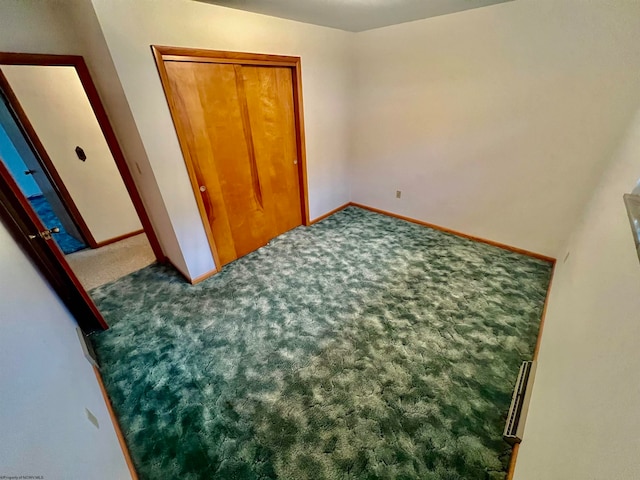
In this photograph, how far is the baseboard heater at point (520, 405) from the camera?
1.33 metres

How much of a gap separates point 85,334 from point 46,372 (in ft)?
4.20

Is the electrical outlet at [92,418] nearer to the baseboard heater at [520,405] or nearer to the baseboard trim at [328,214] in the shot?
the baseboard heater at [520,405]

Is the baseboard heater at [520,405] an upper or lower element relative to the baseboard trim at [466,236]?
lower

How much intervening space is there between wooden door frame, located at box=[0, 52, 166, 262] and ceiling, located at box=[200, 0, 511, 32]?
1.17 m

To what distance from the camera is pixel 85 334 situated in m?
1.99

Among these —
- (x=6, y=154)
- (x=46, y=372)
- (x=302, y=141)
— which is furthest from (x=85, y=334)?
(x=6, y=154)

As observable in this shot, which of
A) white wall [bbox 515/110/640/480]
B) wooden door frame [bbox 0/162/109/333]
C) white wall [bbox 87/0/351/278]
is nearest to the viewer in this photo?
white wall [bbox 515/110/640/480]

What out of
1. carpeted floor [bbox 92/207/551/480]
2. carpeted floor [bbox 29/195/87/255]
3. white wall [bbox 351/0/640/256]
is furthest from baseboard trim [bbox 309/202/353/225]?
carpeted floor [bbox 29/195/87/255]

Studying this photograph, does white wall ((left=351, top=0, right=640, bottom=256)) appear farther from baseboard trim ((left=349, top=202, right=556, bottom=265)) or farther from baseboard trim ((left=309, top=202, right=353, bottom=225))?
baseboard trim ((left=309, top=202, right=353, bottom=225))

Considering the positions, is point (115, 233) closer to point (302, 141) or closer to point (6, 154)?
point (302, 141)

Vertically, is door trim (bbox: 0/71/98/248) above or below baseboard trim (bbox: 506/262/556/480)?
above

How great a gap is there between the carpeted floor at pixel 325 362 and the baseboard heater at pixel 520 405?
0.04 meters

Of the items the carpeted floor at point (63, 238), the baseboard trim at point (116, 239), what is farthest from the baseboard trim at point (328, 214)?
the carpeted floor at point (63, 238)

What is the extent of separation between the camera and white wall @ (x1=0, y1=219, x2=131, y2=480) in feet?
2.30
